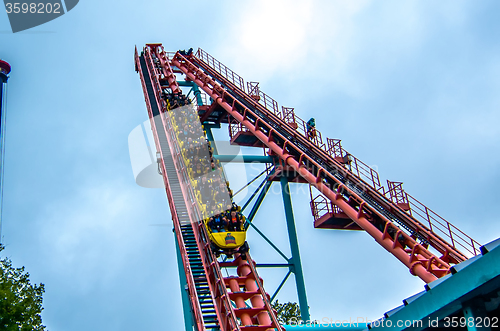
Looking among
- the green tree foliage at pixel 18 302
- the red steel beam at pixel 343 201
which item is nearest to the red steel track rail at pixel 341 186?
the red steel beam at pixel 343 201

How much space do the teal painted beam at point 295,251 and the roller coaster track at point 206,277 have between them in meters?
2.59

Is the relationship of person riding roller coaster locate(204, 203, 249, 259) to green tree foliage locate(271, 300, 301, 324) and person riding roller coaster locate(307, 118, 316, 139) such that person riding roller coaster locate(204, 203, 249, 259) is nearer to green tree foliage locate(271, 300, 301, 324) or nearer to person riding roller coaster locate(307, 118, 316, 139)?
person riding roller coaster locate(307, 118, 316, 139)

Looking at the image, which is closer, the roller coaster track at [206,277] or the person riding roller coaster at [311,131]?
the roller coaster track at [206,277]

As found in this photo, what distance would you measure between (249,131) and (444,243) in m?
7.51

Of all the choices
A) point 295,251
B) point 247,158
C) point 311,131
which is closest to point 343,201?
point 295,251

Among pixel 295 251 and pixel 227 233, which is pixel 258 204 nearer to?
pixel 295 251

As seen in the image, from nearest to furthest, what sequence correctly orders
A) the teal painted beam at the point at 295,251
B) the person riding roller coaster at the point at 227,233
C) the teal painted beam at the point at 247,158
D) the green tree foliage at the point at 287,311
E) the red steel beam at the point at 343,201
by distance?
the red steel beam at the point at 343,201
the person riding roller coaster at the point at 227,233
the teal painted beam at the point at 295,251
the teal painted beam at the point at 247,158
the green tree foliage at the point at 287,311

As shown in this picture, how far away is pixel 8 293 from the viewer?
58.7ft

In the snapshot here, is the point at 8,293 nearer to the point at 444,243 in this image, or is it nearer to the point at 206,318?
the point at 206,318

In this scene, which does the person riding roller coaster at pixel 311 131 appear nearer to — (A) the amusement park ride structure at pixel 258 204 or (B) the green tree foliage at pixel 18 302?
(A) the amusement park ride structure at pixel 258 204

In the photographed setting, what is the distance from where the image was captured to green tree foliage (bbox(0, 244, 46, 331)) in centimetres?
1750

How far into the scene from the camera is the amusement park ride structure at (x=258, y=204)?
9.10 metres

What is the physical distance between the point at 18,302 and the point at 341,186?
13.3 meters

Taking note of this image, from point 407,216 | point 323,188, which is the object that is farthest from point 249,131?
point 407,216
